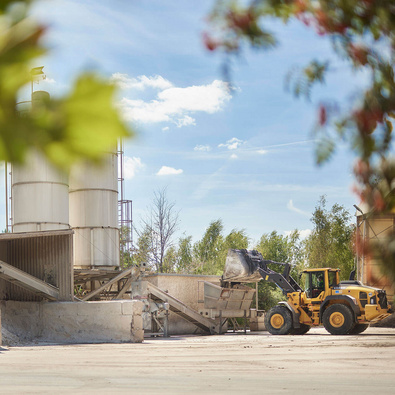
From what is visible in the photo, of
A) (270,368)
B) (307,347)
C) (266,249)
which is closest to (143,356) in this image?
(270,368)

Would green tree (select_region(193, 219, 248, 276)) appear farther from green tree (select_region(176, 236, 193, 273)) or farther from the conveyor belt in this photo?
the conveyor belt

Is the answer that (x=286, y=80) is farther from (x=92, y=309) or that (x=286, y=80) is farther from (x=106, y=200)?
(x=106, y=200)

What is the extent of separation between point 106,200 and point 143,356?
1700cm

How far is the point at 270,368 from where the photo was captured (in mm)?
11062

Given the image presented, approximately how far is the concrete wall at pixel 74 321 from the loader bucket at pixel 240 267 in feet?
26.8

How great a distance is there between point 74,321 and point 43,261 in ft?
10.6

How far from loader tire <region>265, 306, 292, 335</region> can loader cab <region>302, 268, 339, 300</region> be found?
124 centimetres

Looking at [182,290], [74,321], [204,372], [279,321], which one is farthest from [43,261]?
[204,372]

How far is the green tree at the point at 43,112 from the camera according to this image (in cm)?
59

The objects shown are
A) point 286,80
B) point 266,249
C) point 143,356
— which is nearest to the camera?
point 286,80

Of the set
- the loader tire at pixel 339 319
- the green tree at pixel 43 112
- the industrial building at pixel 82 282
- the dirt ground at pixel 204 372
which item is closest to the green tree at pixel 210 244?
the industrial building at pixel 82 282

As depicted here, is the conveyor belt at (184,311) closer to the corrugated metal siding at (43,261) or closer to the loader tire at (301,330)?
the corrugated metal siding at (43,261)

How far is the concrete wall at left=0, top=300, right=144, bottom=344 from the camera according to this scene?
2077cm

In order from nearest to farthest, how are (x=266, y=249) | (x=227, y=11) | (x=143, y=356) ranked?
(x=227, y=11) → (x=143, y=356) → (x=266, y=249)
